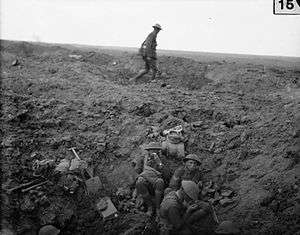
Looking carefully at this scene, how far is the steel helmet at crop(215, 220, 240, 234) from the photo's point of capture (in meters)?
4.25

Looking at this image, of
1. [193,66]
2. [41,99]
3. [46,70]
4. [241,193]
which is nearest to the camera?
[241,193]

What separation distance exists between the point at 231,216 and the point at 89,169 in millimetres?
2451

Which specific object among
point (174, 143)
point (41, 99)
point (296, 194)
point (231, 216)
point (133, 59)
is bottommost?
point (231, 216)

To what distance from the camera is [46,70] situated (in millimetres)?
10047

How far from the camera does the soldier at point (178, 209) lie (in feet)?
13.6

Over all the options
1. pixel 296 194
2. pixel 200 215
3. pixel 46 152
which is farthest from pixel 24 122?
pixel 296 194

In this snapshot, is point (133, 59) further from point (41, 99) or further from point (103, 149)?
point (103, 149)

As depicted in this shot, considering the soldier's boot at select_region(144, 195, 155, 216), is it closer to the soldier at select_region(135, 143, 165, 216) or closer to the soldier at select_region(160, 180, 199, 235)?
the soldier at select_region(135, 143, 165, 216)

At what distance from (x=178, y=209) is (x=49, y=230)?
1.73m

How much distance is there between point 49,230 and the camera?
4.29 meters

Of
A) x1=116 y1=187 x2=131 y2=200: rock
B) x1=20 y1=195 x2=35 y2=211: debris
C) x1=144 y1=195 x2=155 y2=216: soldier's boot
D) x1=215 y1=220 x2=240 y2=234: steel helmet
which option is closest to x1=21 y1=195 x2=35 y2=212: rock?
x1=20 y1=195 x2=35 y2=211: debris

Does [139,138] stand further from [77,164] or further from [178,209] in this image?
[178,209]

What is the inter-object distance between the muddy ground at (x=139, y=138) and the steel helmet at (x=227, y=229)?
146 millimetres

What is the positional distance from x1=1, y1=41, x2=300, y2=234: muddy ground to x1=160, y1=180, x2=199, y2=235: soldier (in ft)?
1.21
